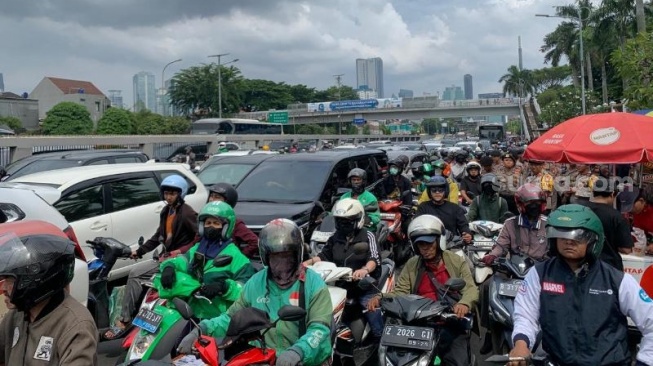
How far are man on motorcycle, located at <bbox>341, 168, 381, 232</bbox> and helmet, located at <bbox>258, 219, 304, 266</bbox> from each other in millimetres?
3578

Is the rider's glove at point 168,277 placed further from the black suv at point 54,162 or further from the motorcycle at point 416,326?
the black suv at point 54,162

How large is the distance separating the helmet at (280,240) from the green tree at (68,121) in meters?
52.1

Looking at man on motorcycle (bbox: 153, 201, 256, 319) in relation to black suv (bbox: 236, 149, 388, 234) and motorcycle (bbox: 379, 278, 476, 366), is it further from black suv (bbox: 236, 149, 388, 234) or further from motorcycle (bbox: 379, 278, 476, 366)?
black suv (bbox: 236, 149, 388, 234)

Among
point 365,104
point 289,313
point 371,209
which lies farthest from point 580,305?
point 365,104

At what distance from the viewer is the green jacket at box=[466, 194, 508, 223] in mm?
7961

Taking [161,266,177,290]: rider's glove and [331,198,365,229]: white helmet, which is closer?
[161,266,177,290]: rider's glove

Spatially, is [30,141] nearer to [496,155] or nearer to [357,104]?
[496,155]

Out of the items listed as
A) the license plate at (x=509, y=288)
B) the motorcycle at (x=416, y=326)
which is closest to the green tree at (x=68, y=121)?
the license plate at (x=509, y=288)

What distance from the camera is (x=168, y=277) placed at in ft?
13.9

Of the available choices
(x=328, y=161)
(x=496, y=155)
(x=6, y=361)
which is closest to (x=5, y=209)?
(x=6, y=361)

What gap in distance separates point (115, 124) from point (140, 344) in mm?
48091

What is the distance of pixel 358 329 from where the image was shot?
533 cm

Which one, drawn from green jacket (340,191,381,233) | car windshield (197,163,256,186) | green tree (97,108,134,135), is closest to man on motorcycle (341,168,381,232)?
green jacket (340,191,381,233)

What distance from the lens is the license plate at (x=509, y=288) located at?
15.8 ft
